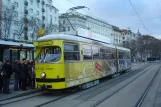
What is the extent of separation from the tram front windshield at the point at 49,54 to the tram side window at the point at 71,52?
415 millimetres

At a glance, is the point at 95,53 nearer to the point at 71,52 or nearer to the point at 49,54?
the point at 71,52

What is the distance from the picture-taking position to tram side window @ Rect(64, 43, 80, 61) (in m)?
14.2

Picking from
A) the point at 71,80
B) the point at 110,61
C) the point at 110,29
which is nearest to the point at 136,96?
the point at 71,80

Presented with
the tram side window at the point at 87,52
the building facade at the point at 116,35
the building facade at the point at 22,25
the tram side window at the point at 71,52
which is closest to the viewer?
the tram side window at the point at 71,52

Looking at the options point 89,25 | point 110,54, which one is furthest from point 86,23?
point 110,54

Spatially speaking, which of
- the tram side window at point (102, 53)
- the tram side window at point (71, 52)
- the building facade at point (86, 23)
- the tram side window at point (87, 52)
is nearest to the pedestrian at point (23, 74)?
the tram side window at point (71, 52)

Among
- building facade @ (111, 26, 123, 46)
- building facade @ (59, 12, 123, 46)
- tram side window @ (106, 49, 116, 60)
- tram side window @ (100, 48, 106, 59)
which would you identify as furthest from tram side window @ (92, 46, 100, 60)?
building facade @ (111, 26, 123, 46)

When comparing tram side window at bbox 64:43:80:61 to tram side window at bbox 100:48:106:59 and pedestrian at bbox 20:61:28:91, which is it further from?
tram side window at bbox 100:48:106:59

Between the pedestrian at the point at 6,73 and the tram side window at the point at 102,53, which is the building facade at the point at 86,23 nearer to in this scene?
the tram side window at the point at 102,53

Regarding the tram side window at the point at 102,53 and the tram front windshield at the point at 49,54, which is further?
the tram side window at the point at 102,53

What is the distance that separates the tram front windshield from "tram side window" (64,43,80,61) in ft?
1.36

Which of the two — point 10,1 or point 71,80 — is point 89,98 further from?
point 10,1

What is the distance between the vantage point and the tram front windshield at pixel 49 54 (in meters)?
14.0

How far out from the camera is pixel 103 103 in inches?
452
